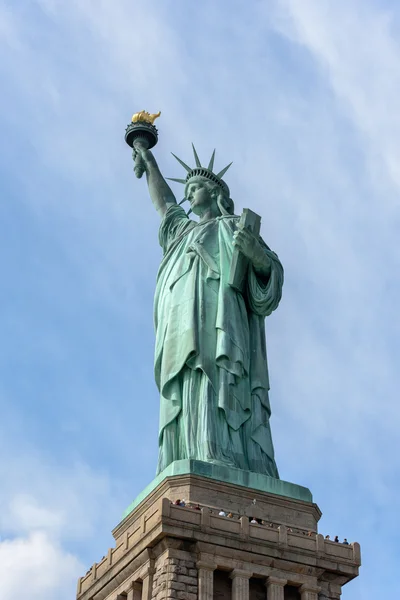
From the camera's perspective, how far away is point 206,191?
32.1m

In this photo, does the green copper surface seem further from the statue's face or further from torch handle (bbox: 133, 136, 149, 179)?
torch handle (bbox: 133, 136, 149, 179)

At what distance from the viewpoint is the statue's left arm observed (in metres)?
29.1

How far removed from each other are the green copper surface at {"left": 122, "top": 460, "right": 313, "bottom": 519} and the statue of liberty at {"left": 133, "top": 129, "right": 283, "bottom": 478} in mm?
384

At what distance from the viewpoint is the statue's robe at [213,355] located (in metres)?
27.3

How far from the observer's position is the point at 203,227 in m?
30.9

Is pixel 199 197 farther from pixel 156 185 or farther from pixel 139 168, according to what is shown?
pixel 139 168

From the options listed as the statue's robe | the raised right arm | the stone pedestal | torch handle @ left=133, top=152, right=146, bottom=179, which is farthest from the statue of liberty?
torch handle @ left=133, top=152, right=146, bottom=179

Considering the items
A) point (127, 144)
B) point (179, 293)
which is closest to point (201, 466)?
point (179, 293)

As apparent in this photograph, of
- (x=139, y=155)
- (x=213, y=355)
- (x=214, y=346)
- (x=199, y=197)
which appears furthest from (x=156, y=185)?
(x=213, y=355)

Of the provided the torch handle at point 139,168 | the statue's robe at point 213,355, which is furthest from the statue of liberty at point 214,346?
the torch handle at point 139,168

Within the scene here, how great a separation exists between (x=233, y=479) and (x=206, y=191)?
8.85 metres

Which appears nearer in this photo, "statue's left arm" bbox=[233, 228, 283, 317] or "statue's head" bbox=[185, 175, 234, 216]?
"statue's left arm" bbox=[233, 228, 283, 317]

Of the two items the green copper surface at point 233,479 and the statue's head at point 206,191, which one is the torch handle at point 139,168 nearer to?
the statue's head at point 206,191

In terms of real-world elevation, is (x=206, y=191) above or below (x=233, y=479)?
above
